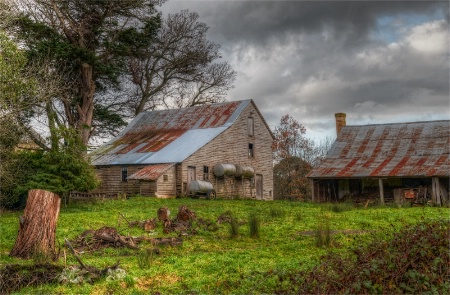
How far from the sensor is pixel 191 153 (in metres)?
36.8

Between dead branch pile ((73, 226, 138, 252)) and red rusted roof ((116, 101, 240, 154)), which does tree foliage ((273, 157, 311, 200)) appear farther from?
dead branch pile ((73, 226, 138, 252))

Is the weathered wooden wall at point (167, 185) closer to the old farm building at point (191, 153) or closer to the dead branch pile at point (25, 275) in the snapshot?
the old farm building at point (191, 153)

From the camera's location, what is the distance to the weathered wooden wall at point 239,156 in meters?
38.2

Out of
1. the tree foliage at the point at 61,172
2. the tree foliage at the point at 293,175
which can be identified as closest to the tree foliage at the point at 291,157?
the tree foliage at the point at 293,175

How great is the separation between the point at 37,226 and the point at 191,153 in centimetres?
2243

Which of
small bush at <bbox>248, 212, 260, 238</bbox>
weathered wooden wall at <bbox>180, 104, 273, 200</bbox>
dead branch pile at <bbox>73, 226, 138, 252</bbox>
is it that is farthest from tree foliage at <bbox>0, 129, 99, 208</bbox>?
small bush at <bbox>248, 212, 260, 238</bbox>

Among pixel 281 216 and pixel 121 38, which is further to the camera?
pixel 121 38

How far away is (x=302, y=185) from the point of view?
51.1 metres

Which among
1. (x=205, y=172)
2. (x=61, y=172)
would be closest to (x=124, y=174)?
(x=205, y=172)

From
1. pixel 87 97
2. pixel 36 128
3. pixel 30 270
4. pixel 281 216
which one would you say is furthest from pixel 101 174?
pixel 30 270

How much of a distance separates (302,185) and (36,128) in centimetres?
2598

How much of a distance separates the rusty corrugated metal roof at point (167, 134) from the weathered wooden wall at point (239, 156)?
65cm

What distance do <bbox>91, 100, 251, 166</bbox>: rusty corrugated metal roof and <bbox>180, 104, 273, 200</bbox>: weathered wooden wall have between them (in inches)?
25.6

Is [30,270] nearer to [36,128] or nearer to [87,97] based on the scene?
[36,128]
